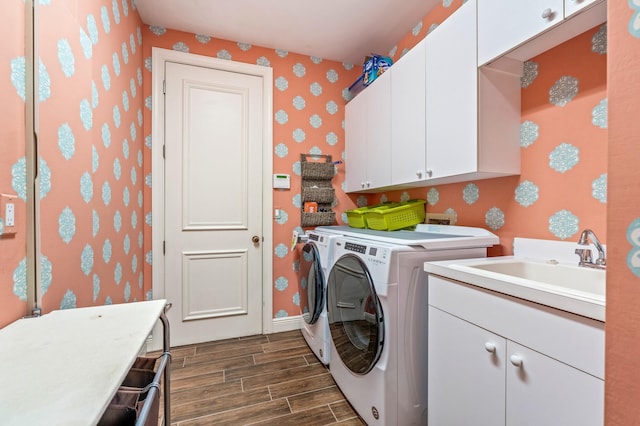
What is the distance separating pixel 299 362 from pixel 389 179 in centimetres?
153

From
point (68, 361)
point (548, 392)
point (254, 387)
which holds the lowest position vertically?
point (254, 387)

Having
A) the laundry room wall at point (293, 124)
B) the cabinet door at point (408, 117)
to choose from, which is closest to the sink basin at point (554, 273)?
the cabinet door at point (408, 117)

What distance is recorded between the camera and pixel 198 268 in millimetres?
2406

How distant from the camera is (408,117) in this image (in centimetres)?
185

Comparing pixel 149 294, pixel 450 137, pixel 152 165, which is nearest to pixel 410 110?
pixel 450 137

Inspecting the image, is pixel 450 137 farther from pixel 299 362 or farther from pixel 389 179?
pixel 299 362

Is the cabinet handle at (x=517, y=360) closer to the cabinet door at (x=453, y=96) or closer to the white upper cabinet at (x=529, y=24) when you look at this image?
the cabinet door at (x=453, y=96)

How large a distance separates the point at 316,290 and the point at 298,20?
6.89ft

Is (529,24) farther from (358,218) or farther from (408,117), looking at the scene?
(358,218)

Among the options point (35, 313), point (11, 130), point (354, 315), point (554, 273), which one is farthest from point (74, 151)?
point (554, 273)

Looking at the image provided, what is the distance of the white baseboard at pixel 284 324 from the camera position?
258cm

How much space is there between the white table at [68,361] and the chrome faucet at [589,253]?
159cm

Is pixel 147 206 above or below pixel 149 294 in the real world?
above

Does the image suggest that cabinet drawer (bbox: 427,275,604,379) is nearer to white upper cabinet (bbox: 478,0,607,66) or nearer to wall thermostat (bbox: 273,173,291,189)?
white upper cabinet (bbox: 478,0,607,66)
